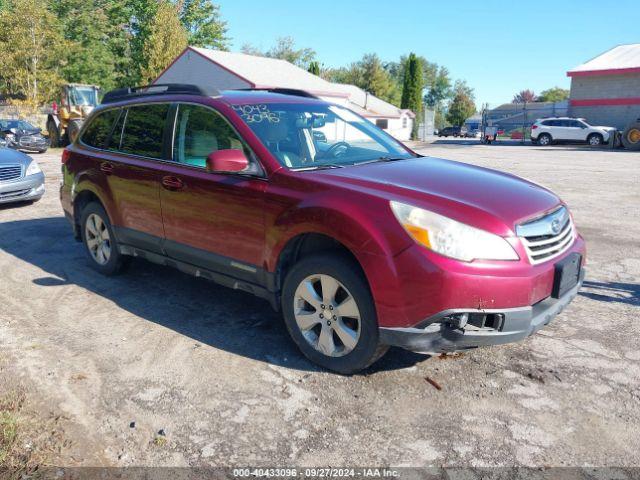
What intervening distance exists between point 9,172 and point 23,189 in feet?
1.11

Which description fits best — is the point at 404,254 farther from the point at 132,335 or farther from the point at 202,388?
the point at 132,335

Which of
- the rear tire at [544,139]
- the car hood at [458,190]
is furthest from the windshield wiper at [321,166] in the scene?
the rear tire at [544,139]

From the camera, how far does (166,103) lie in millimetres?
4727

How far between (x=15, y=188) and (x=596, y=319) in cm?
865

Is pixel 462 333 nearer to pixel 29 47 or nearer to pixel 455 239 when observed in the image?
pixel 455 239

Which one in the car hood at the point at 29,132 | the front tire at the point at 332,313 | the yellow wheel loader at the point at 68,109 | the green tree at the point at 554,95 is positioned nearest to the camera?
the front tire at the point at 332,313

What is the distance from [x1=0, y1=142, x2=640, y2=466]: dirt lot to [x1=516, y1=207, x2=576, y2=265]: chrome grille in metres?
0.82

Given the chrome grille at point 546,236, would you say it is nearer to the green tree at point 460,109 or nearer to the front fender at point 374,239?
the front fender at point 374,239

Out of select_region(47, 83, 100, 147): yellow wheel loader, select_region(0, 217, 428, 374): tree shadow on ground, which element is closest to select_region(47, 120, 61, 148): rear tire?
select_region(47, 83, 100, 147): yellow wheel loader

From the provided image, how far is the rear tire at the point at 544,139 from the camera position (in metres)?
33.8

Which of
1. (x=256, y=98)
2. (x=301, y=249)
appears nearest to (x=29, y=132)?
(x=256, y=98)

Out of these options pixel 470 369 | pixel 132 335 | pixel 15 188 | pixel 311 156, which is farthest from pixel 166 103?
pixel 15 188

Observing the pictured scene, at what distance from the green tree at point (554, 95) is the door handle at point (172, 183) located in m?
133

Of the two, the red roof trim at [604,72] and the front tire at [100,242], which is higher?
the red roof trim at [604,72]
